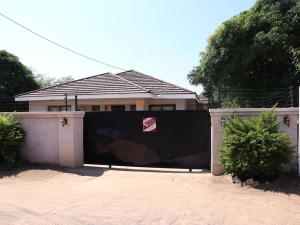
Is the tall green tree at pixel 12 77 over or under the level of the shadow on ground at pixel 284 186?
over

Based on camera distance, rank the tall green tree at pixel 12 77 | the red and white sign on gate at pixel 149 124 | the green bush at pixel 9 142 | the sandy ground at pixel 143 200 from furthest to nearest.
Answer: the tall green tree at pixel 12 77, the green bush at pixel 9 142, the red and white sign on gate at pixel 149 124, the sandy ground at pixel 143 200

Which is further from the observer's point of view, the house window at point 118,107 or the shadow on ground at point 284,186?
the house window at point 118,107

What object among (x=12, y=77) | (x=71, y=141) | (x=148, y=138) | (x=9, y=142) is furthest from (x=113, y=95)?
(x=12, y=77)

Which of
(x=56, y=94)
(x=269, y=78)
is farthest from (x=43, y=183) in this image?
(x=269, y=78)

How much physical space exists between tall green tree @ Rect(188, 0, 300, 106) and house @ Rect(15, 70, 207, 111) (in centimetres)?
224

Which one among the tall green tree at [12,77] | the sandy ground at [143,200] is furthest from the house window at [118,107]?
the tall green tree at [12,77]

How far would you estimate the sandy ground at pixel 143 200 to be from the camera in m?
6.60

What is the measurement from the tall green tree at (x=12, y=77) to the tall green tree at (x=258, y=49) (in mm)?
15743

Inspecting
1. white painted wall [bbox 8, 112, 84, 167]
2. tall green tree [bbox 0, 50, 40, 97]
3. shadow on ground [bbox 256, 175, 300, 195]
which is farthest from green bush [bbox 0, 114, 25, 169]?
tall green tree [bbox 0, 50, 40, 97]

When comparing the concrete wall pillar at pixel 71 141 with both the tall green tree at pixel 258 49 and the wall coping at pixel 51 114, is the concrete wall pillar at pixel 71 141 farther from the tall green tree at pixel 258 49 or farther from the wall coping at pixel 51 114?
the tall green tree at pixel 258 49

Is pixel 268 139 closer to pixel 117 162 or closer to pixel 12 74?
pixel 117 162

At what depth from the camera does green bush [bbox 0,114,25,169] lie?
11.8 metres

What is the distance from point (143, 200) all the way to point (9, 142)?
5905mm

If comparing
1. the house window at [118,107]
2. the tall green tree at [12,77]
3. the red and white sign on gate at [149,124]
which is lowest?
the red and white sign on gate at [149,124]
